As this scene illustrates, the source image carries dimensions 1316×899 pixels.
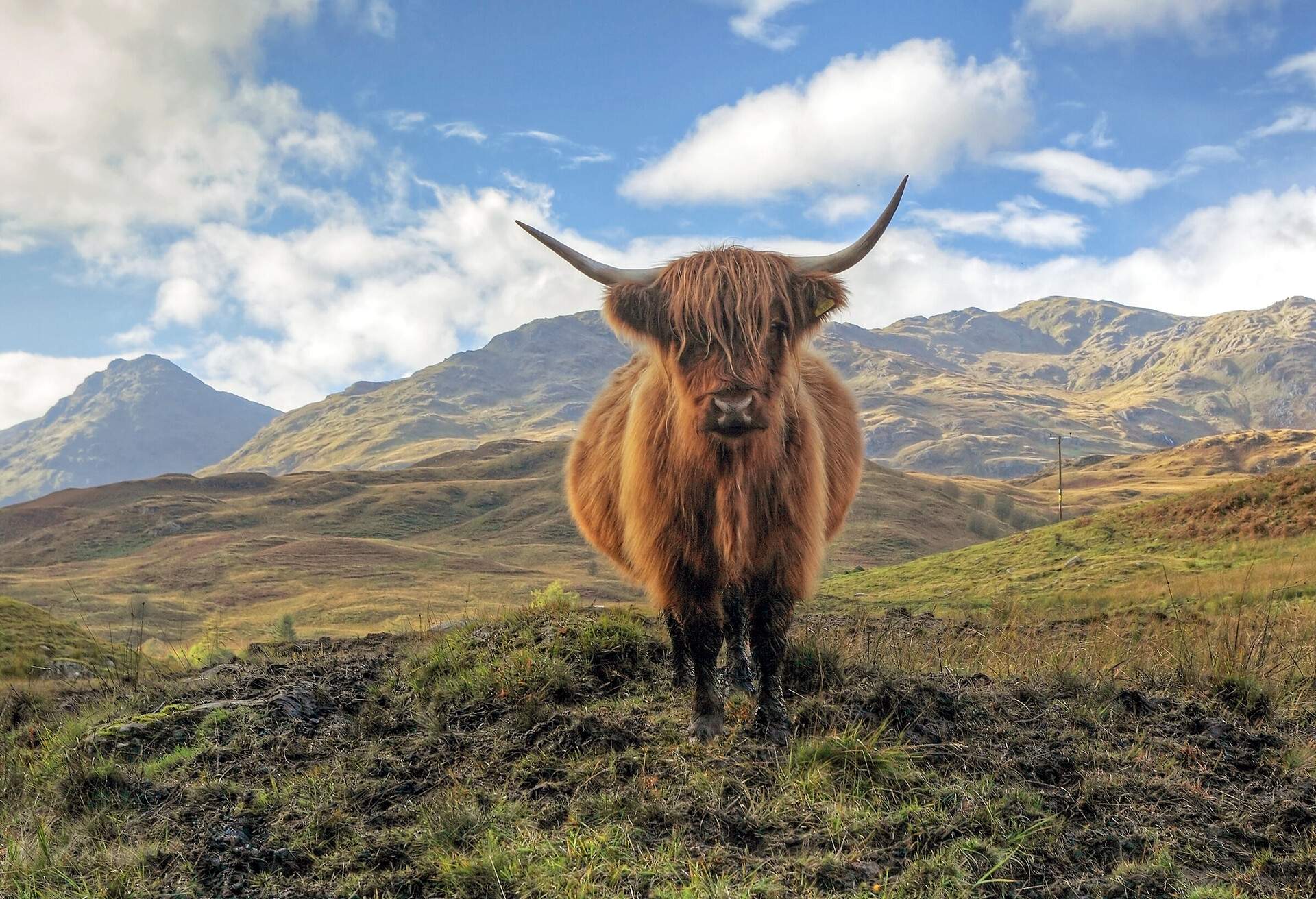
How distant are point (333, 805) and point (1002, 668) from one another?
4.77m

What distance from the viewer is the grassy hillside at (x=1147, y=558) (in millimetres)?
20172

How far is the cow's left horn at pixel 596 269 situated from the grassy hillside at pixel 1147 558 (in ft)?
48.5

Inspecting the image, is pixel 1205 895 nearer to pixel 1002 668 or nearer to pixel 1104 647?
pixel 1002 668

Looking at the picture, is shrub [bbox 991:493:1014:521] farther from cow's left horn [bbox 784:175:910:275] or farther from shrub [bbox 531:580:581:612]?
cow's left horn [bbox 784:175:910:275]

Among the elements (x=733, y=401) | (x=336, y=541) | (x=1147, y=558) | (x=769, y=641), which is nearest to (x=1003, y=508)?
(x=336, y=541)

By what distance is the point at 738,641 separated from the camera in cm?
536

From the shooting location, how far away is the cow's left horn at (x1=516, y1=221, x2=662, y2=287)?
4859 millimetres

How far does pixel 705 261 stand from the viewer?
4664 mm

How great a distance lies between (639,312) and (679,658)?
2502mm

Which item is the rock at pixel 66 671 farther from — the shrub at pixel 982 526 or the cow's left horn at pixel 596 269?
A: the shrub at pixel 982 526

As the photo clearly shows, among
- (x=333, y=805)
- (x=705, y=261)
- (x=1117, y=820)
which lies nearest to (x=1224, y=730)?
(x=1117, y=820)

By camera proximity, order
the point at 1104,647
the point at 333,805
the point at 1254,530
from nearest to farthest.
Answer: the point at 333,805 < the point at 1104,647 < the point at 1254,530

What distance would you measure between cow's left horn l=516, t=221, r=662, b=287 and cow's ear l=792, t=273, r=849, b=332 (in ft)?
2.74

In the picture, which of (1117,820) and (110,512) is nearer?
(1117,820)
